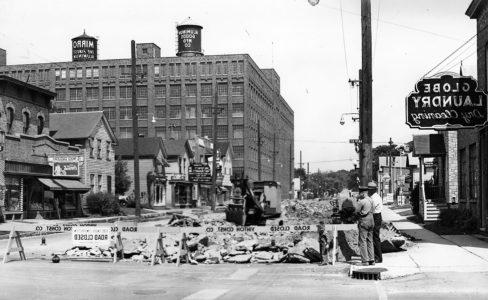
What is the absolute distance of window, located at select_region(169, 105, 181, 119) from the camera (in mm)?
108062

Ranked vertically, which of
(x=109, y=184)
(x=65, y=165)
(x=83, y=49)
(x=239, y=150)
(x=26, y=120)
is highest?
(x=83, y=49)

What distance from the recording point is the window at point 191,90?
107938mm

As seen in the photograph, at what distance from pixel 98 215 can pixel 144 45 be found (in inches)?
2744

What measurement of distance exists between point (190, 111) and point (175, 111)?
2.67 meters

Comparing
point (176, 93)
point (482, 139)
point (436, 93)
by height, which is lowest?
point (482, 139)

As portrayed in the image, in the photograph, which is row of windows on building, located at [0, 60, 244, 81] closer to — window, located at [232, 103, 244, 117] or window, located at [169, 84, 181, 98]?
window, located at [169, 84, 181, 98]

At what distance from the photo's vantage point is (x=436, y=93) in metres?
20.5

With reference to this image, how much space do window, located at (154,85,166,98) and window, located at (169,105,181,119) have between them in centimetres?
256

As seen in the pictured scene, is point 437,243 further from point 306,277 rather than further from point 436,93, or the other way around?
point 306,277

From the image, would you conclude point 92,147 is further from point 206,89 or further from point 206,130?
point 206,89

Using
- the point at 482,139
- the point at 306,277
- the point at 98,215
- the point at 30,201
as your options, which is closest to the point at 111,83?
the point at 98,215

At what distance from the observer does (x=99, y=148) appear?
52.7 meters

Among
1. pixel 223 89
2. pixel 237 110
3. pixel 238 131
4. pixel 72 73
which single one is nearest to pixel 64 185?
pixel 237 110

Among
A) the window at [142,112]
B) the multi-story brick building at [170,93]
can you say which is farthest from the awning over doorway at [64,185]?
the window at [142,112]
